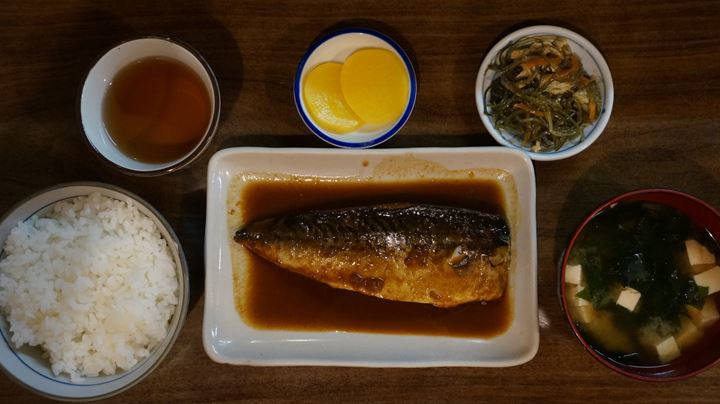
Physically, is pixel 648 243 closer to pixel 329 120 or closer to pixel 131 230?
pixel 329 120

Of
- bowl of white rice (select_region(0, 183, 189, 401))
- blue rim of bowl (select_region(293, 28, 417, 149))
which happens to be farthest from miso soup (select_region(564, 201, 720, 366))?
bowl of white rice (select_region(0, 183, 189, 401))

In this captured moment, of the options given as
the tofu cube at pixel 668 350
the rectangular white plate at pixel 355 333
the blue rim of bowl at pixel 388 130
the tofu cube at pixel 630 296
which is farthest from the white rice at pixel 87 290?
the tofu cube at pixel 668 350

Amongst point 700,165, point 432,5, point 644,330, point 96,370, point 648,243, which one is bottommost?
point 96,370

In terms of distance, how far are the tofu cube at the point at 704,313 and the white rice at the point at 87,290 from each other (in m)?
2.09

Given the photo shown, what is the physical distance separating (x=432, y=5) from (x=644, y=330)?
1631 millimetres

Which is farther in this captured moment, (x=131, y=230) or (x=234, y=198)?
(x=234, y=198)

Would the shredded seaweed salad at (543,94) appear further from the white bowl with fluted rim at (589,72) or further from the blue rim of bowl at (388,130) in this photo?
the blue rim of bowl at (388,130)

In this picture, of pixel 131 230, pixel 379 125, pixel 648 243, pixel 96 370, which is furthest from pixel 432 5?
pixel 96 370

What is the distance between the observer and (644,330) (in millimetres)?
2266

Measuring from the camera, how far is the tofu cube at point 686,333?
2.25 meters

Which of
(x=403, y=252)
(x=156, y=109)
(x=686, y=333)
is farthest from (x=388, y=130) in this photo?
(x=686, y=333)

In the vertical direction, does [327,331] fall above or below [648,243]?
below

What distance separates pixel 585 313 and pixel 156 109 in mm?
1978

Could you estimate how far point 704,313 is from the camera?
2.25 metres
